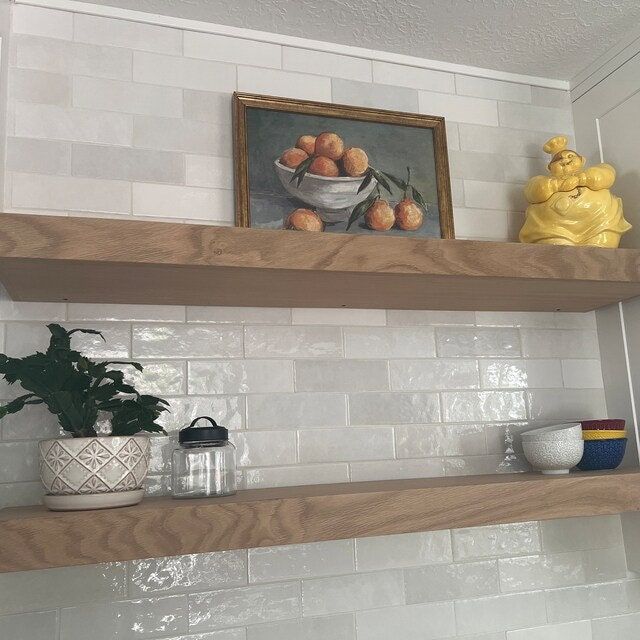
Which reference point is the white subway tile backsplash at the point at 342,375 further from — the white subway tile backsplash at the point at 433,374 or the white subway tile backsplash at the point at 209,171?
the white subway tile backsplash at the point at 209,171

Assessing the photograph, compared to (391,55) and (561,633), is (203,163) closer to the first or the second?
(391,55)

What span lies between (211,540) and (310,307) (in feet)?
2.08

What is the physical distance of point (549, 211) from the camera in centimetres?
171

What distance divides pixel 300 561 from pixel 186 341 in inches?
22.0

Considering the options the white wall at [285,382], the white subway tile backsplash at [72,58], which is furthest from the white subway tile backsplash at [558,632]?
the white subway tile backsplash at [72,58]

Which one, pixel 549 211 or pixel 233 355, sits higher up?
pixel 549 211

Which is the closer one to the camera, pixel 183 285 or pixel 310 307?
pixel 183 285

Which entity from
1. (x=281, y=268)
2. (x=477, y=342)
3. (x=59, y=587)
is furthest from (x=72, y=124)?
(x=477, y=342)

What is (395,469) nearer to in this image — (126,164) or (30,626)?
(30,626)

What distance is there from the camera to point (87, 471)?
1207 millimetres

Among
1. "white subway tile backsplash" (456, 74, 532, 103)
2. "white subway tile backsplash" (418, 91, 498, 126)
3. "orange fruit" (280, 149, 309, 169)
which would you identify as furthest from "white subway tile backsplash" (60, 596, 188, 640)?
"white subway tile backsplash" (456, 74, 532, 103)

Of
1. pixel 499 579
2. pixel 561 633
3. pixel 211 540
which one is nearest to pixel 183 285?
pixel 211 540

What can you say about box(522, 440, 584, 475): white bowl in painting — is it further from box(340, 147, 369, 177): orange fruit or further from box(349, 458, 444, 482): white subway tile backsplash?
box(340, 147, 369, 177): orange fruit

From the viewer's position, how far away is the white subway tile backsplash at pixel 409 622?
157 centimetres
